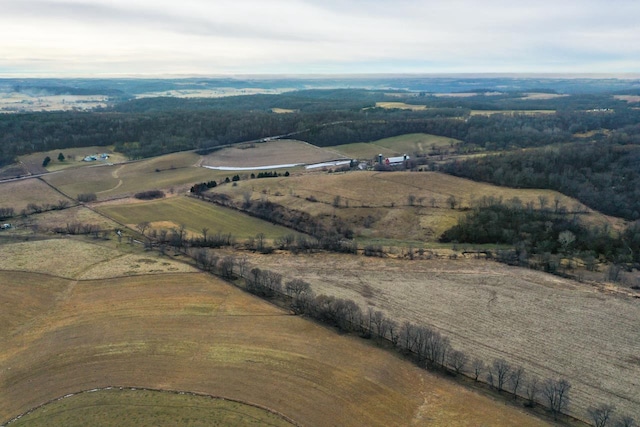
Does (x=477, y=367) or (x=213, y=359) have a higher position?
(x=477, y=367)

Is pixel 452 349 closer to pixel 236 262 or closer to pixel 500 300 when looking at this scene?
pixel 500 300

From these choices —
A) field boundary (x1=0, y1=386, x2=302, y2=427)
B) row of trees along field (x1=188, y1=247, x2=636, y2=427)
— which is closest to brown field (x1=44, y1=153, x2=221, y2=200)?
row of trees along field (x1=188, y1=247, x2=636, y2=427)

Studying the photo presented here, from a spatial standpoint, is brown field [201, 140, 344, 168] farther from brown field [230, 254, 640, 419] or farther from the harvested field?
brown field [230, 254, 640, 419]

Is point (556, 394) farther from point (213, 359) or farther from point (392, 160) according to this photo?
point (392, 160)

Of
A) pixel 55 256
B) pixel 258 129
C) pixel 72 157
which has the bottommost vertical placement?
pixel 55 256

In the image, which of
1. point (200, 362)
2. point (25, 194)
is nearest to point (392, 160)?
A: point (25, 194)

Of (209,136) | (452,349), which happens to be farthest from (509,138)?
(452,349)
